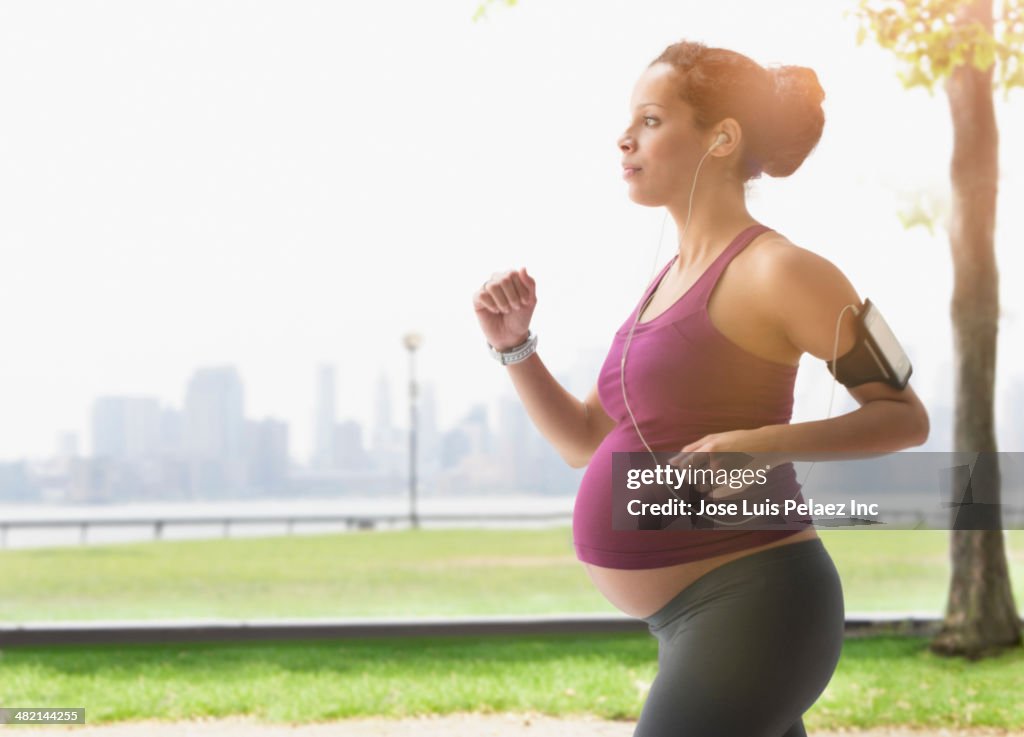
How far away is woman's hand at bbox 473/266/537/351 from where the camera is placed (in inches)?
58.1

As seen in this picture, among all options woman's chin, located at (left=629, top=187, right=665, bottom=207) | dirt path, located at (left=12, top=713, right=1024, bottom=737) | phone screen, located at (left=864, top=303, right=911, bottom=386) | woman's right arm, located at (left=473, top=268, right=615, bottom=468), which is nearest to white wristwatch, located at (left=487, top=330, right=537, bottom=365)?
woman's right arm, located at (left=473, top=268, right=615, bottom=468)

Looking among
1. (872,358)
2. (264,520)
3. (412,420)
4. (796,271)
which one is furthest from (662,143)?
(264,520)

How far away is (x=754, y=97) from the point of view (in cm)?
134

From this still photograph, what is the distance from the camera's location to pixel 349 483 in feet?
185

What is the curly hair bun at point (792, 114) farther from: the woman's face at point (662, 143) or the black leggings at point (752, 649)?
the black leggings at point (752, 649)

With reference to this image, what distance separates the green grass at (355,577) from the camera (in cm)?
879

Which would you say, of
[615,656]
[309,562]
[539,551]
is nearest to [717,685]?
[615,656]

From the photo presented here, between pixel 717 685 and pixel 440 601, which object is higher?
pixel 717 685

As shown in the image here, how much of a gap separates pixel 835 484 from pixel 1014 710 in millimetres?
3660

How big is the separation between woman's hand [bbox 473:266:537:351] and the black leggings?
458 millimetres

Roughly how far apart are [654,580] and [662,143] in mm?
506

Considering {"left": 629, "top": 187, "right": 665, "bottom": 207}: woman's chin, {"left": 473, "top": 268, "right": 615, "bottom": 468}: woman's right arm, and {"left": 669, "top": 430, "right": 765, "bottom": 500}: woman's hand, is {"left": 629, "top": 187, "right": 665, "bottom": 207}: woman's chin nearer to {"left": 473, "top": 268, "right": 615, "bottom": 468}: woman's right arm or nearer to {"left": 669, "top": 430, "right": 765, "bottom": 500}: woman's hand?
{"left": 473, "top": 268, "right": 615, "bottom": 468}: woman's right arm

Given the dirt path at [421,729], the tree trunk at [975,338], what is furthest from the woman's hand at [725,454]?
the tree trunk at [975,338]

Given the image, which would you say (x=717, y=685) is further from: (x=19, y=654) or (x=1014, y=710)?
(x=19, y=654)
